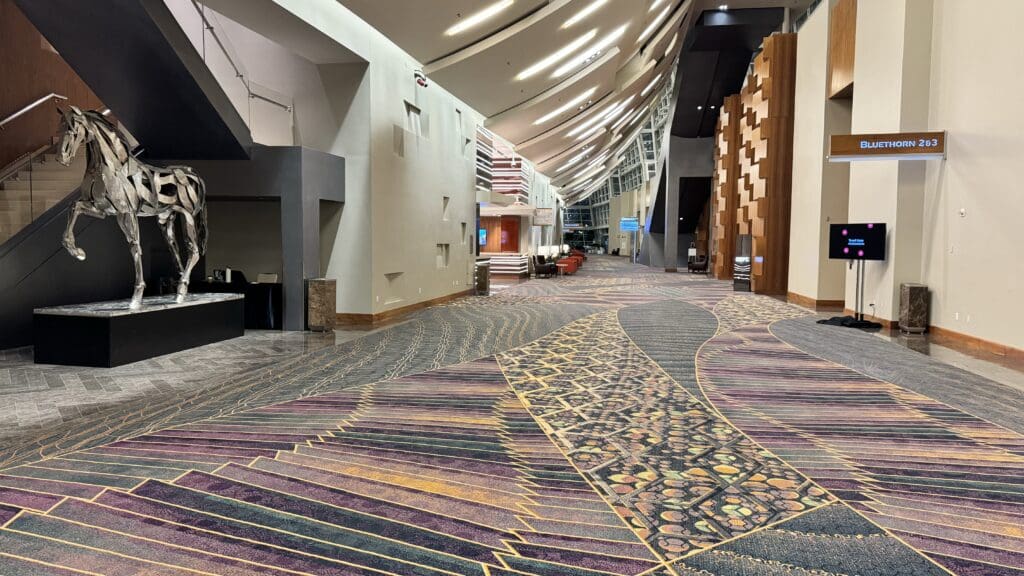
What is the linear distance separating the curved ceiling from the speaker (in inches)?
287

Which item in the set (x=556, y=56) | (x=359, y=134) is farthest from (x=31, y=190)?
(x=556, y=56)

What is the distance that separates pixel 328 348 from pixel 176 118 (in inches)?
144

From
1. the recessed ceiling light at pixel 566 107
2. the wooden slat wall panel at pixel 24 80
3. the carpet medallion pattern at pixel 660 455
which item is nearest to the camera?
the carpet medallion pattern at pixel 660 455

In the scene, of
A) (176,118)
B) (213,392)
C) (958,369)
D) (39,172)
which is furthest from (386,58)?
(958,369)

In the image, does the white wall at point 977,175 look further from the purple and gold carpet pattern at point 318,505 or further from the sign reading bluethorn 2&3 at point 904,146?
the purple and gold carpet pattern at point 318,505

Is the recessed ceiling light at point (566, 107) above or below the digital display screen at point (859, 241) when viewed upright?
above

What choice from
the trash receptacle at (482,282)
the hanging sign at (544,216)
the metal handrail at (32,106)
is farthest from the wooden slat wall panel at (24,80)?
the hanging sign at (544,216)

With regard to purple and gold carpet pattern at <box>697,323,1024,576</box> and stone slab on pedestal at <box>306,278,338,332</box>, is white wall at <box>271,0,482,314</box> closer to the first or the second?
stone slab on pedestal at <box>306,278,338,332</box>

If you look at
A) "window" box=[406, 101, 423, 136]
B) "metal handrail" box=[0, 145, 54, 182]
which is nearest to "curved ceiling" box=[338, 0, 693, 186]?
"window" box=[406, 101, 423, 136]

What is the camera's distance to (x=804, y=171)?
562 inches

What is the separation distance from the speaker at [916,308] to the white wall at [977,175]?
0.12m

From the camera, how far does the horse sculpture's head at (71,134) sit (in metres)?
6.28

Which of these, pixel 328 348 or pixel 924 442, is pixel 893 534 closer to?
pixel 924 442

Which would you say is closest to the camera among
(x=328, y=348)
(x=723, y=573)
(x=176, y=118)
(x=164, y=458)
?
(x=723, y=573)
